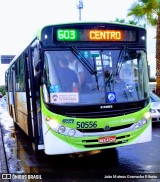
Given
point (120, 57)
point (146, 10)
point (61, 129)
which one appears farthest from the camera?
point (146, 10)

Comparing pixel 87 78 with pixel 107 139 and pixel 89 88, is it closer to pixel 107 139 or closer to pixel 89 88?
pixel 89 88

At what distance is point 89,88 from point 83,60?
0.62 m

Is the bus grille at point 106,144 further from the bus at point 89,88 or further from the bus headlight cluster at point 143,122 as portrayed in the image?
the bus headlight cluster at point 143,122

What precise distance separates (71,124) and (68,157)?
2.32 m

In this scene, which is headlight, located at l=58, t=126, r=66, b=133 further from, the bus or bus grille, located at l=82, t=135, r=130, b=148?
bus grille, located at l=82, t=135, r=130, b=148

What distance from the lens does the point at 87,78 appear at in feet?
25.3

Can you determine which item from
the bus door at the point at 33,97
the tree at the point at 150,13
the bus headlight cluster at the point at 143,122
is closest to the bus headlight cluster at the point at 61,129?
the bus door at the point at 33,97

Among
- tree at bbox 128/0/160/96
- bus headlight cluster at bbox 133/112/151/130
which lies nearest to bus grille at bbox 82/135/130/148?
bus headlight cluster at bbox 133/112/151/130

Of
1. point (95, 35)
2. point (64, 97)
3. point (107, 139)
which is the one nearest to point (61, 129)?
point (64, 97)

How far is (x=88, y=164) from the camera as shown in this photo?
28.4 ft

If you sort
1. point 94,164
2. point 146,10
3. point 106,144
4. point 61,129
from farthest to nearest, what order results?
point 146,10, point 94,164, point 106,144, point 61,129

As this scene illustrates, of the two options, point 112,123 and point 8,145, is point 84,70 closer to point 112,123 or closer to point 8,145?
point 112,123

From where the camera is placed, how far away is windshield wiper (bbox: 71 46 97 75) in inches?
305

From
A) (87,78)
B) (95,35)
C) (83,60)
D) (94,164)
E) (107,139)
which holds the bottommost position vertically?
(94,164)
